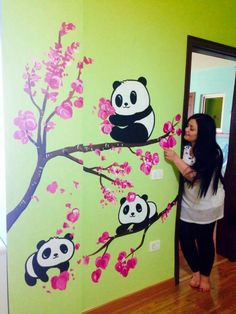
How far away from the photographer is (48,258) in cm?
151

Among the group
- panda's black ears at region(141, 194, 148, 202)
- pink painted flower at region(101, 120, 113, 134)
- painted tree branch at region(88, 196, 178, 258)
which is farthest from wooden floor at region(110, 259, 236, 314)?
pink painted flower at region(101, 120, 113, 134)

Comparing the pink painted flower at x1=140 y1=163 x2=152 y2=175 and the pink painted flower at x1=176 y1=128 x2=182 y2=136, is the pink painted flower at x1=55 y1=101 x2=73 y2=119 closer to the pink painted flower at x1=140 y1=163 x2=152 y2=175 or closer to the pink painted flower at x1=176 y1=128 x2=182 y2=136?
the pink painted flower at x1=140 y1=163 x2=152 y2=175

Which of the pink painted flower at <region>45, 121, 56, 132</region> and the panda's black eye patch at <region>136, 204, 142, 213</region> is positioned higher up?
the pink painted flower at <region>45, 121, 56, 132</region>

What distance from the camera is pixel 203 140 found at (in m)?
2.03

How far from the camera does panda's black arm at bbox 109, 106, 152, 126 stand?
172 centimetres

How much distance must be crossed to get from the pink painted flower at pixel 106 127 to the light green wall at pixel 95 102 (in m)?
0.05

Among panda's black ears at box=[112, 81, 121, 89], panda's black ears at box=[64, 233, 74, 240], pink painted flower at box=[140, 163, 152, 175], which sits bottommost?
panda's black ears at box=[64, 233, 74, 240]

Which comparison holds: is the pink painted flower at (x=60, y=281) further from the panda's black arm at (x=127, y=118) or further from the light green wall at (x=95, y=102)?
the panda's black arm at (x=127, y=118)

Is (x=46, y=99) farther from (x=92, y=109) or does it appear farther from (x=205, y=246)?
(x=205, y=246)

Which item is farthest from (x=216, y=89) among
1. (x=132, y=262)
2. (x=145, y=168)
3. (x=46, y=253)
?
(x=46, y=253)

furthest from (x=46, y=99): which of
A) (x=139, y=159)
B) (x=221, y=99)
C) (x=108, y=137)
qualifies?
(x=221, y=99)

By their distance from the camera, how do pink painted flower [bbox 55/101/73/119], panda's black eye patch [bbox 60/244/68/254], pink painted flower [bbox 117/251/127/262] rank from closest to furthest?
pink painted flower [bbox 55/101/73/119]
panda's black eye patch [bbox 60/244/68/254]
pink painted flower [bbox 117/251/127/262]

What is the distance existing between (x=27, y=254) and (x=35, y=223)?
0.59ft

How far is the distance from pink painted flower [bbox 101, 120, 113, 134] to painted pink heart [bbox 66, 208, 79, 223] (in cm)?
53
